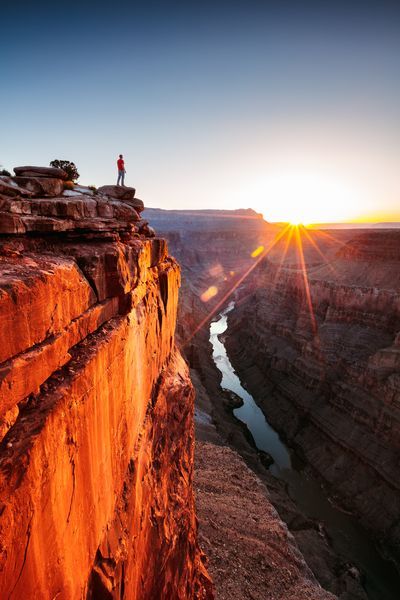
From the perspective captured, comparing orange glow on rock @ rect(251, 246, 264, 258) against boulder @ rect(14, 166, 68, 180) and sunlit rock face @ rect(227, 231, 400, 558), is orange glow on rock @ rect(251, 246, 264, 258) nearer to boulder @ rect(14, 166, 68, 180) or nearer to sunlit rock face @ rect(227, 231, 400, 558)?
sunlit rock face @ rect(227, 231, 400, 558)

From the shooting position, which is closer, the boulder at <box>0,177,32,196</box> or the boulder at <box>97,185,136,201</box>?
the boulder at <box>0,177,32,196</box>

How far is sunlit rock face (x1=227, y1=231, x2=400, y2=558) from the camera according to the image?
24688 mm

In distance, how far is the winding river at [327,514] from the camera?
1906cm

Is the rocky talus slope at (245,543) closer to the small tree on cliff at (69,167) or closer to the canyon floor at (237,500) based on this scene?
the canyon floor at (237,500)

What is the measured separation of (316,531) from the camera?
2114 centimetres

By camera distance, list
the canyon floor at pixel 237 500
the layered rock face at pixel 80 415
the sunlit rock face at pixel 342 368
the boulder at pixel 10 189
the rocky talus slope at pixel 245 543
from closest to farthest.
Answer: the layered rock face at pixel 80 415 → the boulder at pixel 10 189 → the rocky talus slope at pixel 245 543 → the canyon floor at pixel 237 500 → the sunlit rock face at pixel 342 368

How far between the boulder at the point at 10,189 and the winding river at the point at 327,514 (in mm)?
24425

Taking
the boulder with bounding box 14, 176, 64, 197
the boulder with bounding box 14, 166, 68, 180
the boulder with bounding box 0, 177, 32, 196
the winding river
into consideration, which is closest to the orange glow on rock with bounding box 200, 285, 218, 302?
the winding river

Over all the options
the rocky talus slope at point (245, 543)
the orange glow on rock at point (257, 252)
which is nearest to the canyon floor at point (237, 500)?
the rocky talus slope at point (245, 543)

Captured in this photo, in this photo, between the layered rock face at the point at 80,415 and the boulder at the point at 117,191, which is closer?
the layered rock face at the point at 80,415

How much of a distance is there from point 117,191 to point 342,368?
2931 cm

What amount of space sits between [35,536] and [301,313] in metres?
42.5

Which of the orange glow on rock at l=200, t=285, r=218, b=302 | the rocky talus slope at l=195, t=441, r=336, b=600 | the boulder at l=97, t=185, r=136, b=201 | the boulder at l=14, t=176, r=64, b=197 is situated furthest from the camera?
the orange glow on rock at l=200, t=285, r=218, b=302

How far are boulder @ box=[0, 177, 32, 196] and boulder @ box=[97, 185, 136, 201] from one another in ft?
12.2
